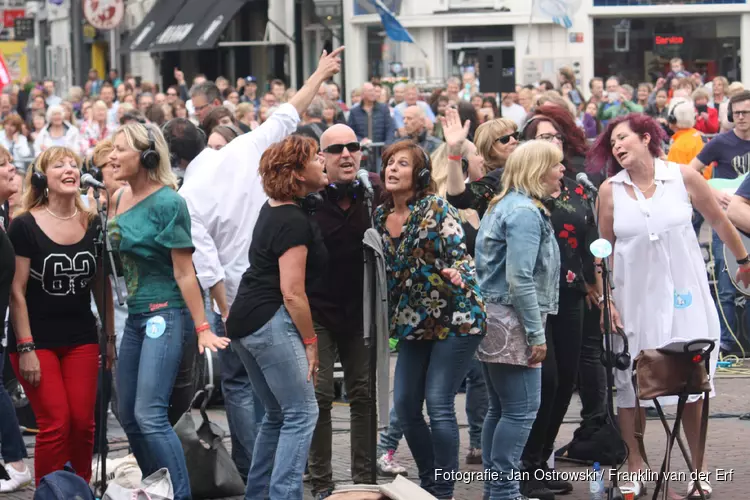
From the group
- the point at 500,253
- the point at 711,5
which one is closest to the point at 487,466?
the point at 500,253

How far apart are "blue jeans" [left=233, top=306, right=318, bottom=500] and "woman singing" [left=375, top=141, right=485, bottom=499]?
2.26 ft

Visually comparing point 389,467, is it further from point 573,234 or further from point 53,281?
point 53,281

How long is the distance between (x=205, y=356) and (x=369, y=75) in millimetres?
29692

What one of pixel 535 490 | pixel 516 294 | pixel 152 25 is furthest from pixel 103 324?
pixel 152 25

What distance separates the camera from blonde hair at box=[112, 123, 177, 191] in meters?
6.55

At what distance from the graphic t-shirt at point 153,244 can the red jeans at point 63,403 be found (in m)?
0.54

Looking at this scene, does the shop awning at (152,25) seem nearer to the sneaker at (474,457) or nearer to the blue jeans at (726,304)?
the blue jeans at (726,304)

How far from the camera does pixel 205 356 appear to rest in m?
8.98

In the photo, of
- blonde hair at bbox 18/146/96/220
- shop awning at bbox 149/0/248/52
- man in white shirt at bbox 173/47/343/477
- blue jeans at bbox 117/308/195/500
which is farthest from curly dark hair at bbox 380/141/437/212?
shop awning at bbox 149/0/248/52

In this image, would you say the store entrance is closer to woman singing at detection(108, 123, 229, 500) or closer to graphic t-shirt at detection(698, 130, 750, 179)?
graphic t-shirt at detection(698, 130, 750, 179)

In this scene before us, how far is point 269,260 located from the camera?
6.12m

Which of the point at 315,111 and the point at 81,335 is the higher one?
Result: the point at 315,111

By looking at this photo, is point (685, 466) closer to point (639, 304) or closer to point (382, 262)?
point (639, 304)

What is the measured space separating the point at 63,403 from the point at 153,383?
0.64 metres
